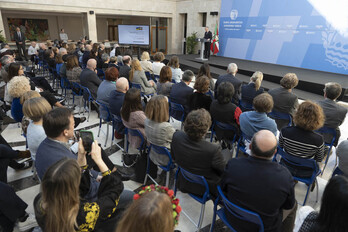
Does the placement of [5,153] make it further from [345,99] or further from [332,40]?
[332,40]

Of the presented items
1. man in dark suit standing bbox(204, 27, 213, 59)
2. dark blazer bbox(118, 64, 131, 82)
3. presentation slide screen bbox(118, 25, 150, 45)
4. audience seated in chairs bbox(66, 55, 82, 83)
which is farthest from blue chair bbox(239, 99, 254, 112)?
presentation slide screen bbox(118, 25, 150, 45)

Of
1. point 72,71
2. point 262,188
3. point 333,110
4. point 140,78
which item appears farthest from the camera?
point 72,71

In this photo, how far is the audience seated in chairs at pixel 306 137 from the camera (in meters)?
2.25

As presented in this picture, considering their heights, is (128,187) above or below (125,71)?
below

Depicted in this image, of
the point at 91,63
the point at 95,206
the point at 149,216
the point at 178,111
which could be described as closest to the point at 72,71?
the point at 91,63

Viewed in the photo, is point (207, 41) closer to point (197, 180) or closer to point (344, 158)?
point (344, 158)

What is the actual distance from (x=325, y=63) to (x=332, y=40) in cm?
79

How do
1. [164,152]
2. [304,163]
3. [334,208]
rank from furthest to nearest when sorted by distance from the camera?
[164,152], [304,163], [334,208]

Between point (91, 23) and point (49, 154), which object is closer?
point (49, 154)

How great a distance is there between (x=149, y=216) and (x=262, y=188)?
0.98 metres

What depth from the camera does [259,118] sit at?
2693mm

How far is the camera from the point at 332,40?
7.61 metres

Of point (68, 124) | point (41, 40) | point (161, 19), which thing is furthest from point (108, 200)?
point (41, 40)

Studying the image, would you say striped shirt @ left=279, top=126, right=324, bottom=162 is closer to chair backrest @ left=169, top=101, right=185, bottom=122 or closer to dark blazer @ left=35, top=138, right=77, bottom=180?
chair backrest @ left=169, top=101, right=185, bottom=122
